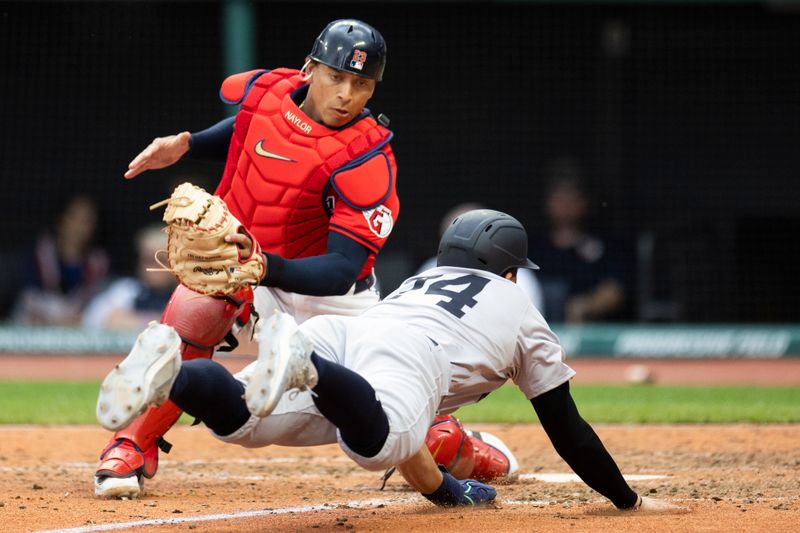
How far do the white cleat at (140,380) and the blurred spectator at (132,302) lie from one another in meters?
7.20

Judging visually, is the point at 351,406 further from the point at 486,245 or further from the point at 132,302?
the point at 132,302

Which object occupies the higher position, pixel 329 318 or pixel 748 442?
pixel 329 318

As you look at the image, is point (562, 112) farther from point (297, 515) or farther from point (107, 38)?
point (297, 515)

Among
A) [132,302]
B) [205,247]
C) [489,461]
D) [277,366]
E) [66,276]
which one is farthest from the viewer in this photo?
[66,276]

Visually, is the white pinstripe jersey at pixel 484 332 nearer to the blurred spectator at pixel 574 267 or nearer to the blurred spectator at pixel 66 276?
the blurred spectator at pixel 574 267

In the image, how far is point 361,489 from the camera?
14.6ft

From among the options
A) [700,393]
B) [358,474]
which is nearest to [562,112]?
[700,393]

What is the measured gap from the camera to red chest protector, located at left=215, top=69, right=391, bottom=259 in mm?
4328

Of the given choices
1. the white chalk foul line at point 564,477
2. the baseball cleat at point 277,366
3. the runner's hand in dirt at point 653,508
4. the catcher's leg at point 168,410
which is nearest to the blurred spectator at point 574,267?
the white chalk foul line at point 564,477

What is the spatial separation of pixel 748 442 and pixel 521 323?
271 cm

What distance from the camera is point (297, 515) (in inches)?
145

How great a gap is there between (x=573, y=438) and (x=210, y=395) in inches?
44.2

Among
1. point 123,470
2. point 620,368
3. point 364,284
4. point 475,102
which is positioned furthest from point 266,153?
point 475,102

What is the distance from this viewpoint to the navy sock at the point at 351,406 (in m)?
3.04
